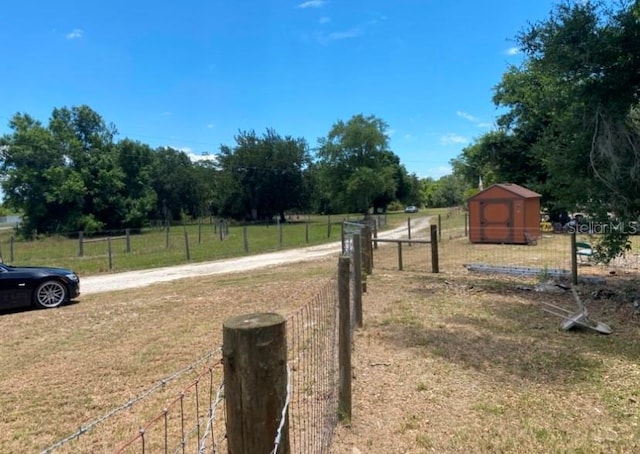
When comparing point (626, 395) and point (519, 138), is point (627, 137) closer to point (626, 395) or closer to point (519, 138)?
point (626, 395)

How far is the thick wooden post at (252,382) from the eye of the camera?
65.8 inches

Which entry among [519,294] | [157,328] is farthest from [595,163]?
[157,328]

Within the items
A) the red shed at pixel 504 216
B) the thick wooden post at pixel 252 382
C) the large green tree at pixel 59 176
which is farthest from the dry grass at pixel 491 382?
the large green tree at pixel 59 176

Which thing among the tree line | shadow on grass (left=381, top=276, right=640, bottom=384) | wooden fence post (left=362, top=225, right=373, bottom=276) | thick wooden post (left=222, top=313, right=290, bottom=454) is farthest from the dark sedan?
the tree line

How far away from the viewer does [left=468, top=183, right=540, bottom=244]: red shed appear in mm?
19453

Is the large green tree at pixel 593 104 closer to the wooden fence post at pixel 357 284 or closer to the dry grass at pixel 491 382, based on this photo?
the dry grass at pixel 491 382

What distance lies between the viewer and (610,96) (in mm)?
7113

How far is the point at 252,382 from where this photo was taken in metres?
1.68

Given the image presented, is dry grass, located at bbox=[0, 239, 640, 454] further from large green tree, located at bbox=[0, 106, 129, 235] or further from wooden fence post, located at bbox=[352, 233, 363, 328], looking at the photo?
large green tree, located at bbox=[0, 106, 129, 235]

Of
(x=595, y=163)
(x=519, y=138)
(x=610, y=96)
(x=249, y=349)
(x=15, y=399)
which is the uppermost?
(x=519, y=138)

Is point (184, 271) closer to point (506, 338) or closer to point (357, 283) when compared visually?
point (357, 283)

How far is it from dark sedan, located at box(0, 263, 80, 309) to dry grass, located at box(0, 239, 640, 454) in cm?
43

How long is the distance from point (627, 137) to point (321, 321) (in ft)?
18.4

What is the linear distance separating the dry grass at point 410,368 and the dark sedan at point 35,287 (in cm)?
43
